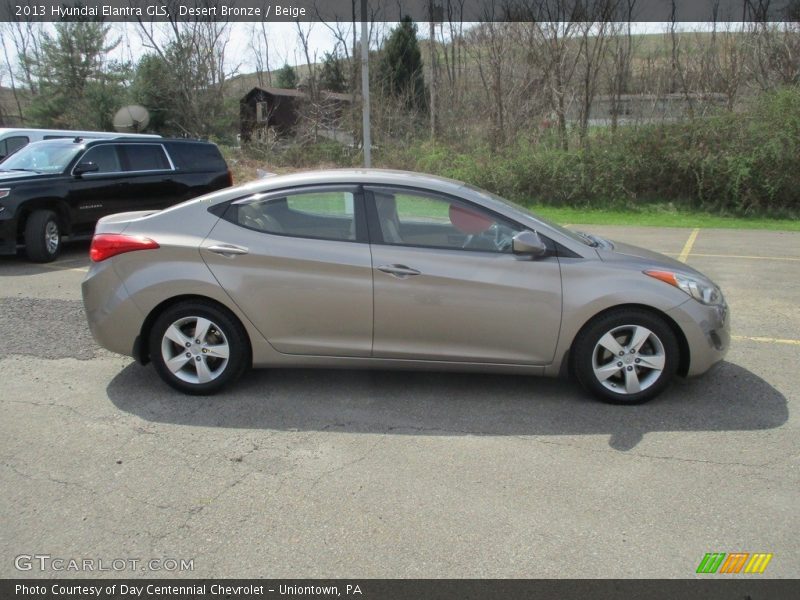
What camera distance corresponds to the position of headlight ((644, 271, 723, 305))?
4430 millimetres

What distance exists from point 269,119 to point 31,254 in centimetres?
2178

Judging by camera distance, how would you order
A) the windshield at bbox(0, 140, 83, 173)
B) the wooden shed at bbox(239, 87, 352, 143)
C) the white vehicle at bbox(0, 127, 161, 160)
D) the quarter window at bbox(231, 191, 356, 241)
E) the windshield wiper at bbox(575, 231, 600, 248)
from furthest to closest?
the wooden shed at bbox(239, 87, 352, 143) → the white vehicle at bbox(0, 127, 161, 160) → the windshield at bbox(0, 140, 83, 173) → the windshield wiper at bbox(575, 231, 600, 248) → the quarter window at bbox(231, 191, 356, 241)

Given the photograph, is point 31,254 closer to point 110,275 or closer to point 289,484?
point 110,275

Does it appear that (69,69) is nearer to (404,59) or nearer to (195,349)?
(404,59)

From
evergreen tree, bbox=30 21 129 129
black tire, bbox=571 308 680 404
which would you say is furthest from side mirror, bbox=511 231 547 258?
evergreen tree, bbox=30 21 129 129

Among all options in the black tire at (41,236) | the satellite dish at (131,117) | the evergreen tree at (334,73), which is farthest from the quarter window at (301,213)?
the satellite dish at (131,117)

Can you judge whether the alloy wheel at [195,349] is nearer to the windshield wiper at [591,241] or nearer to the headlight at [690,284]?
the windshield wiper at [591,241]

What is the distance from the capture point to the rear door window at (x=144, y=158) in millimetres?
10914

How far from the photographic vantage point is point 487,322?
438 centimetres

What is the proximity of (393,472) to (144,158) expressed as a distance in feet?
30.6

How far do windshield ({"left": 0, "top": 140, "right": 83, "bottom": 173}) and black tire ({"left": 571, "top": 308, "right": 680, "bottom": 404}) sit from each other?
876cm

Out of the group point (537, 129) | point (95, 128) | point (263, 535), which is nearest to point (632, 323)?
point (263, 535)

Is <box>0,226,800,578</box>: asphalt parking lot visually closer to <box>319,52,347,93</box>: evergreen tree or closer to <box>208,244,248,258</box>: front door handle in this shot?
<box>208,244,248,258</box>: front door handle
